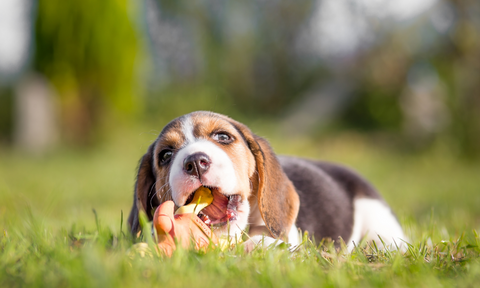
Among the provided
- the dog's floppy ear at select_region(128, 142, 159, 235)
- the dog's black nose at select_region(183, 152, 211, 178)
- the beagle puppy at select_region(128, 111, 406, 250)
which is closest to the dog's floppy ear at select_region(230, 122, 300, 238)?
the beagle puppy at select_region(128, 111, 406, 250)

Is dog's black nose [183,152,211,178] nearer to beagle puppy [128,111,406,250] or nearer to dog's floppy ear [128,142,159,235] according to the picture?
beagle puppy [128,111,406,250]

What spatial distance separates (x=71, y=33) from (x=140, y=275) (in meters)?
11.8

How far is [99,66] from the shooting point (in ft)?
40.3

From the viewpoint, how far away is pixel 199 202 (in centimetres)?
252

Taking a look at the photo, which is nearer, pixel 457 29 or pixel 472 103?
pixel 472 103

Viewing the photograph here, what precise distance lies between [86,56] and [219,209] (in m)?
10.9

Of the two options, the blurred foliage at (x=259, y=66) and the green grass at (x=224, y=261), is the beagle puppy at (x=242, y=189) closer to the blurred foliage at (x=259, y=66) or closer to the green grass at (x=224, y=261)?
the green grass at (x=224, y=261)

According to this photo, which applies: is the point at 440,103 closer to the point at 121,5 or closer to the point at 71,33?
the point at 121,5

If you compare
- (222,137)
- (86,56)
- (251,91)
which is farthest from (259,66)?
(222,137)

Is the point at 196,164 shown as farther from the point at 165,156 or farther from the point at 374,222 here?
the point at 374,222


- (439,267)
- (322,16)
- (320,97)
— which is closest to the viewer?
(439,267)

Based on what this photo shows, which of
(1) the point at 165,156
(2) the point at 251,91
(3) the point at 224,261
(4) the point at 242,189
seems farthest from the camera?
(2) the point at 251,91

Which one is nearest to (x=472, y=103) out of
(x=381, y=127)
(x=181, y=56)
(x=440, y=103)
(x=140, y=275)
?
(x=440, y=103)

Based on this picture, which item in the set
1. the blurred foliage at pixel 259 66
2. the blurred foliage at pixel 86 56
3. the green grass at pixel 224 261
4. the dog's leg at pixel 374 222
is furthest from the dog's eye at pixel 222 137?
the blurred foliage at pixel 86 56
